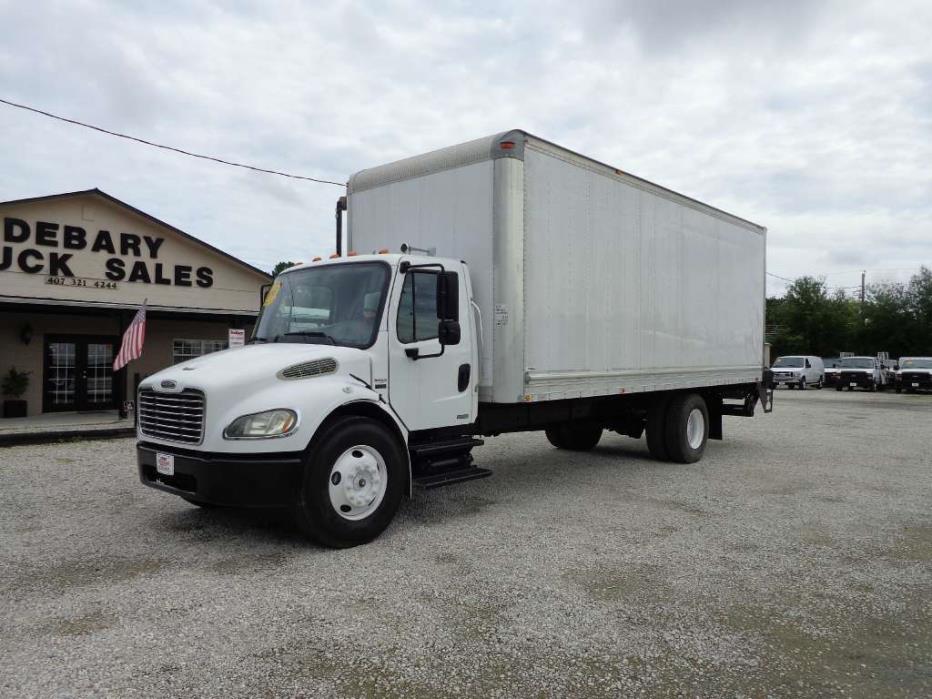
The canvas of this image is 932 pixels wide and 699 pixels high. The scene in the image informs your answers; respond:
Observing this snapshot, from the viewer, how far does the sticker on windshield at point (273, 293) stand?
6.64 metres

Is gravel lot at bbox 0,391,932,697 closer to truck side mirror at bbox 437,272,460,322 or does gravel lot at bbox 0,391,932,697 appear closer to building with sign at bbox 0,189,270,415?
truck side mirror at bbox 437,272,460,322

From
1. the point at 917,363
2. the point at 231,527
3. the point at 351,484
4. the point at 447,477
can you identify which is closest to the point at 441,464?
the point at 447,477

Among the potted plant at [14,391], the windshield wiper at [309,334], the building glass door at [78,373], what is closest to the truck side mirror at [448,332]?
the windshield wiper at [309,334]

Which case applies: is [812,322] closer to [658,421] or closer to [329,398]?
[658,421]

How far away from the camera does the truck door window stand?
599 centimetres

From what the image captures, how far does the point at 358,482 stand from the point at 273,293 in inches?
87.9

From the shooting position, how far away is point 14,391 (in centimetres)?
1627

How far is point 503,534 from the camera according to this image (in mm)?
5973

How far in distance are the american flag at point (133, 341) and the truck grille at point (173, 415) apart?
938cm

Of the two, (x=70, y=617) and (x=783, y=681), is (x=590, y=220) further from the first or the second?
(x=70, y=617)

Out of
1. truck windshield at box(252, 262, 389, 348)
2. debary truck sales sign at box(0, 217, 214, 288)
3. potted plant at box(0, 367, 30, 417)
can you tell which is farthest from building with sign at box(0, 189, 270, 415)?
truck windshield at box(252, 262, 389, 348)

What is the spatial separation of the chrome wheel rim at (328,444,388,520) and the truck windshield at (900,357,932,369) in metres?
31.8

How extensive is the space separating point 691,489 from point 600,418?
1782mm

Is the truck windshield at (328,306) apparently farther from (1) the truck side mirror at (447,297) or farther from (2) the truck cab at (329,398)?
(1) the truck side mirror at (447,297)
